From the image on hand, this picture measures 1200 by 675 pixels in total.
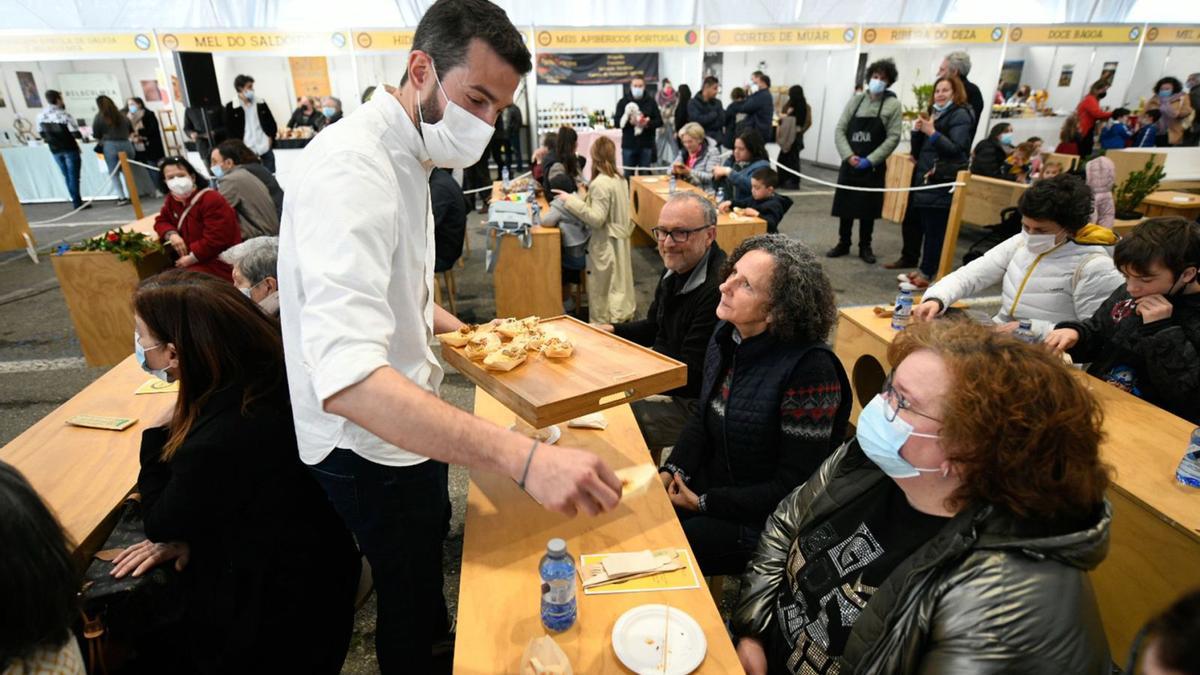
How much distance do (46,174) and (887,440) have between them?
15.4 metres

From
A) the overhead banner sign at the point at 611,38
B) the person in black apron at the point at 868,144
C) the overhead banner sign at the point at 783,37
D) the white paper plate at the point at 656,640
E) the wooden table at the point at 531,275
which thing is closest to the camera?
the white paper plate at the point at 656,640

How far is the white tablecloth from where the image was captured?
438 inches

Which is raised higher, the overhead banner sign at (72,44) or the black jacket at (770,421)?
the overhead banner sign at (72,44)

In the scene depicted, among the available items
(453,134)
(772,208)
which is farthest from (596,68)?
(453,134)

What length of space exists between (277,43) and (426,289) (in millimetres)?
9472

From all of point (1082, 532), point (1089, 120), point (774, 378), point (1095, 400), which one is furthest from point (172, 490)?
point (1089, 120)

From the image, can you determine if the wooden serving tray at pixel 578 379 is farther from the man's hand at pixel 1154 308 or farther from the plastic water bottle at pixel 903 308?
the man's hand at pixel 1154 308

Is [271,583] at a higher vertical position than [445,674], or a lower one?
higher

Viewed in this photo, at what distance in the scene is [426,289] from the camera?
64.9 inches

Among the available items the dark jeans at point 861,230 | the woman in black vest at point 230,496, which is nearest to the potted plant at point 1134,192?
the dark jeans at point 861,230

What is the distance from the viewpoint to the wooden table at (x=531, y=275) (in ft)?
17.7

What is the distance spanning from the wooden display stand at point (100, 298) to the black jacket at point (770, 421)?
5.11 meters

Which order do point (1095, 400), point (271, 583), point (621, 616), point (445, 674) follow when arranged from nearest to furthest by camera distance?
point (1095, 400) → point (621, 616) → point (271, 583) → point (445, 674)

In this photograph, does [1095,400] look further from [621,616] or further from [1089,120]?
[1089,120]
